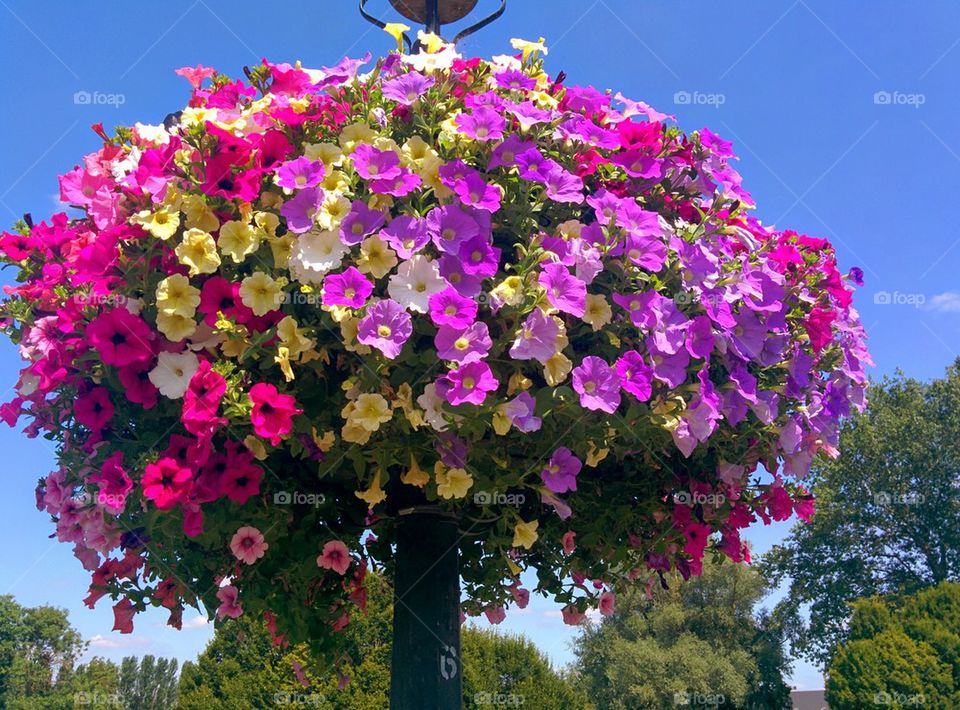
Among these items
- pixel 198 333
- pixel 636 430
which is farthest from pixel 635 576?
pixel 198 333

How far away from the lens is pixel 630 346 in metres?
3.98

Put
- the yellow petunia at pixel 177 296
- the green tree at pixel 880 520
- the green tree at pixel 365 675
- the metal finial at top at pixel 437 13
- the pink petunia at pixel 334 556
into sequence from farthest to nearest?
the green tree at pixel 880 520 < the green tree at pixel 365 675 < the metal finial at top at pixel 437 13 < the pink petunia at pixel 334 556 < the yellow petunia at pixel 177 296

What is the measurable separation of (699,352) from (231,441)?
2288 millimetres

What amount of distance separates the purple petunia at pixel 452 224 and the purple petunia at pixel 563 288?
362mm

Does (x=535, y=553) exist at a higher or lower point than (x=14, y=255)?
lower

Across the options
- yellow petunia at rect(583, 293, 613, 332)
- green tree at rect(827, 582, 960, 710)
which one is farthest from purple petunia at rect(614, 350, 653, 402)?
green tree at rect(827, 582, 960, 710)

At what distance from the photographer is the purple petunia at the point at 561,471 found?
404cm

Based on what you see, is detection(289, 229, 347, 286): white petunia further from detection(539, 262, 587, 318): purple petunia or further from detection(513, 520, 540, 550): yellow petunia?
detection(513, 520, 540, 550): yellow petunia

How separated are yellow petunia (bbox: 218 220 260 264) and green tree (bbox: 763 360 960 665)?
35931 mm

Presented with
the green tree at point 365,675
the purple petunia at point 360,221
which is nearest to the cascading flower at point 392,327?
the purple petunia at point 360,221

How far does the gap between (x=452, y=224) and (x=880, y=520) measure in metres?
38.2

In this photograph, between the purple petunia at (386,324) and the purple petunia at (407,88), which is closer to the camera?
the purple petunia at (386,324)

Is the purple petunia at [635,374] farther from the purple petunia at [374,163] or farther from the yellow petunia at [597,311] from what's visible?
the purple petunia at [374,163]

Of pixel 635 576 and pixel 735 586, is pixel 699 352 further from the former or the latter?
pixel 735 586
